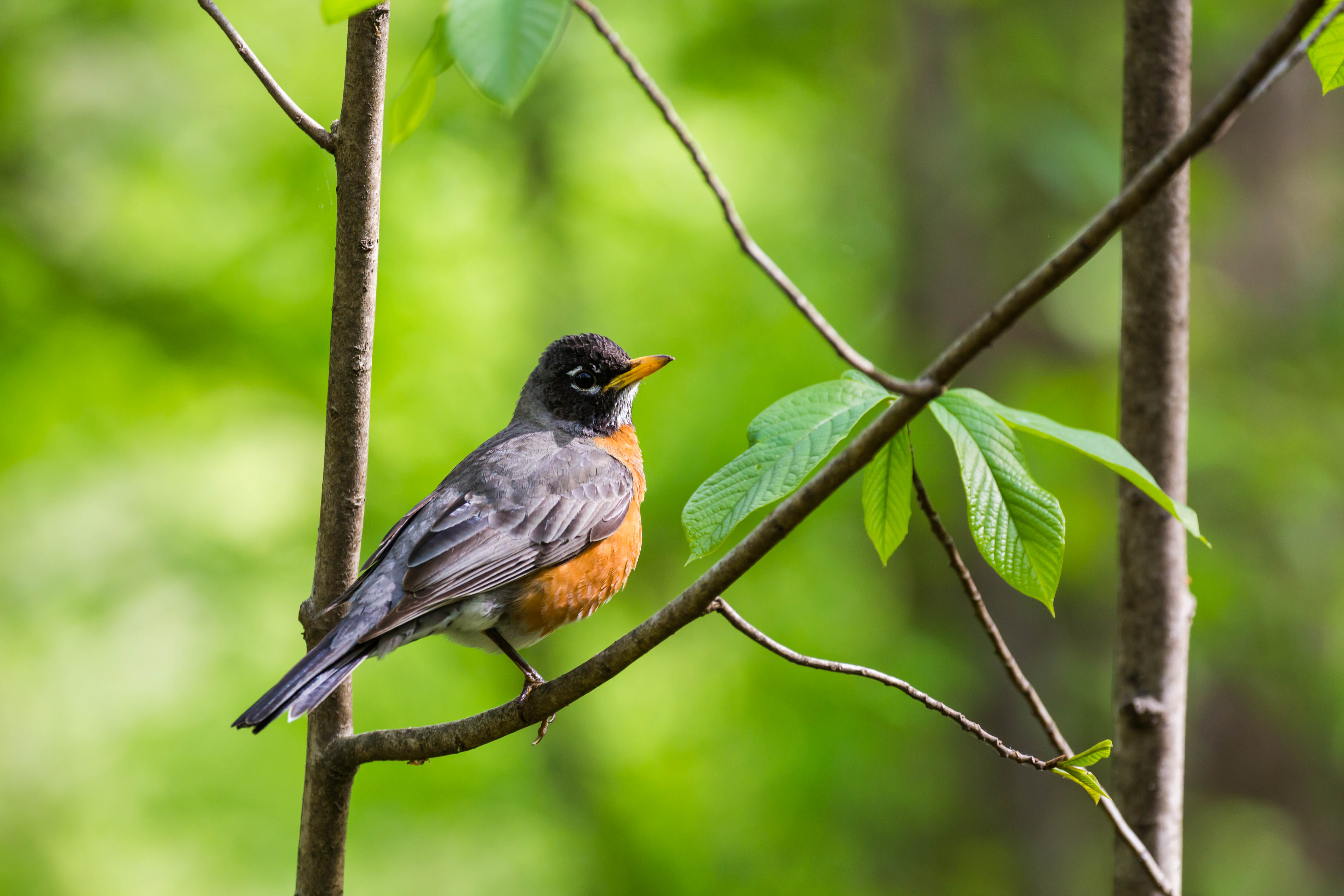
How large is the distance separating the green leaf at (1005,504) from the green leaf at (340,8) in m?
1.03

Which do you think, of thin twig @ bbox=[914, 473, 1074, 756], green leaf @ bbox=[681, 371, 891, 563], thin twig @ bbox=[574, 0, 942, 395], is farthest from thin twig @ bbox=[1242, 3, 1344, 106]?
thin twig @ bbox=[914, 473, 1074, 756]

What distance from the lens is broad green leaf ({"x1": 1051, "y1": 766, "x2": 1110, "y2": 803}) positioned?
174cm

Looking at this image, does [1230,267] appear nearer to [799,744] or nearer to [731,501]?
[799,744]

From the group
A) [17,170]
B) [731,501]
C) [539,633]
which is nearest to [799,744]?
[539,633]

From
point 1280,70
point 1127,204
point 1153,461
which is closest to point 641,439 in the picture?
point 1153,461

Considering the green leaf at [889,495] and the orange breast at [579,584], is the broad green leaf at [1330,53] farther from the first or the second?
the orange breast at [579,584]

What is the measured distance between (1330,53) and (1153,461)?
94 cm

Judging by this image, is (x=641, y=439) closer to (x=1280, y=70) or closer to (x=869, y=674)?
(x=869, y=674)

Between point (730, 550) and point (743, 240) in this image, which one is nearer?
point (743, 240)

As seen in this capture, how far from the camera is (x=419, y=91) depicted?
142cm

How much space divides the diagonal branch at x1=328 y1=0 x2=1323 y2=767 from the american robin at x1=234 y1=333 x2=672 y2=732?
1.20 feet

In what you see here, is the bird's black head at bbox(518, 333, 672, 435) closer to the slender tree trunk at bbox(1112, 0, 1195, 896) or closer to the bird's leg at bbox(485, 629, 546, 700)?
the bird's leg at bbox(485, 629, 546, 700)

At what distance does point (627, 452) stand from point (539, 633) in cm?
100

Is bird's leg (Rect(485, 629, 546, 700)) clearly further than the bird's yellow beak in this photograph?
No
